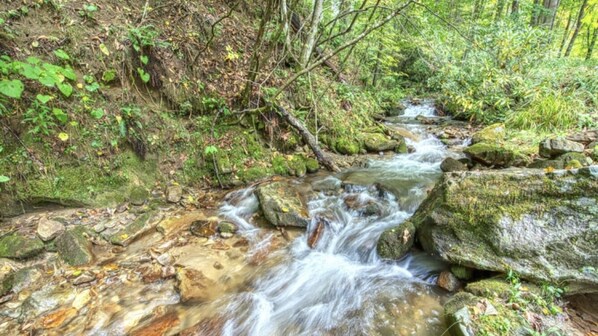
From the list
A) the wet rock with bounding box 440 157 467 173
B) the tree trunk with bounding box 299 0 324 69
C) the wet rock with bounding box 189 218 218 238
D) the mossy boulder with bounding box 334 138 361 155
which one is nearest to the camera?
the wet rock with bounding box 189 218 218 238

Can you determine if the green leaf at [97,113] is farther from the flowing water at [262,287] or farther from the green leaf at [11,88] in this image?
the flowing water at [262,287]

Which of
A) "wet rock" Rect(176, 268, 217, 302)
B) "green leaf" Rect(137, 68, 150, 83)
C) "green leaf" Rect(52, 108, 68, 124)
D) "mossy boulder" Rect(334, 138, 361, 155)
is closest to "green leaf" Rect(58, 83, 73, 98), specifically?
"green leaf" Rect(52, 108, 68, 124)

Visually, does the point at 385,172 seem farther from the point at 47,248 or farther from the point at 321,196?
the point at 47,248

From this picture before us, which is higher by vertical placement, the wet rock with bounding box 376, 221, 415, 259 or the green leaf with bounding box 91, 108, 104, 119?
the green leaf with bounding box 91, 108, 104, 119

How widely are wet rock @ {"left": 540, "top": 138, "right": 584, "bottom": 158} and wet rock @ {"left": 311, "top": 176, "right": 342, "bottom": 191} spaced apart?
3.53m

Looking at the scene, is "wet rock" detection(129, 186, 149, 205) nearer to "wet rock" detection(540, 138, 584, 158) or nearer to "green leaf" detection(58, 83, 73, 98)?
"green leaf" detection(58, 83, 73, 98)

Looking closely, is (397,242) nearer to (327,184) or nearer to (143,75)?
(327,184)

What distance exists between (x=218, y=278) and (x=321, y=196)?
2.20 meters

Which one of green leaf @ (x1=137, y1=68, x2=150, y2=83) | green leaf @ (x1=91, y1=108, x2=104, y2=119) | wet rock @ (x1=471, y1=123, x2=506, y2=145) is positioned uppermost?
green leaf @ (x1=137, y1=68, x2=150, y2=83)

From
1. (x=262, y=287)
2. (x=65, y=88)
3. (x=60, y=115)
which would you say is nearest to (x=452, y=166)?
(x=262, y=287)

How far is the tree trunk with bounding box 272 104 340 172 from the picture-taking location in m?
5.50

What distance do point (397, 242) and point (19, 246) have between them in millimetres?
4219

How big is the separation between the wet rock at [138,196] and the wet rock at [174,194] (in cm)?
30

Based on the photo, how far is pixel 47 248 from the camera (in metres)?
3.15
